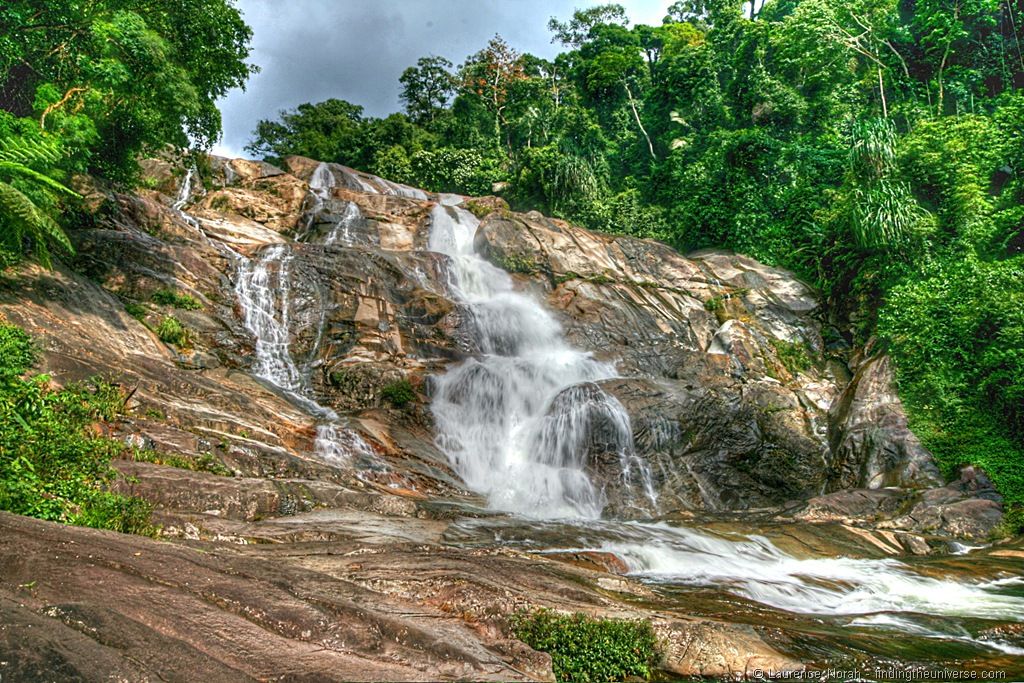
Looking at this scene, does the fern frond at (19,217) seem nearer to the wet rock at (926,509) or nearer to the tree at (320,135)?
the wet rock at (926,509)

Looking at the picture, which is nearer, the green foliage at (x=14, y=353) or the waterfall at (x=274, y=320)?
the green foliage at (x=14, y=353)

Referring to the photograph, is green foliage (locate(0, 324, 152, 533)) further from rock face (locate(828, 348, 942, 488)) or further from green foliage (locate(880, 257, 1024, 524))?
green foliage (locate(880, 257, 1024, 524))

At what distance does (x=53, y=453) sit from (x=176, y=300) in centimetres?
1055

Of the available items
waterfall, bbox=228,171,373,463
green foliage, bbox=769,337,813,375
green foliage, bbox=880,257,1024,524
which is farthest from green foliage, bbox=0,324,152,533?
green foliage, bbox=769,337,813,375

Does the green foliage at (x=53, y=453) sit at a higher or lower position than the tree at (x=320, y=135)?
lower

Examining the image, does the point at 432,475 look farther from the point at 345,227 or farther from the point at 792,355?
the point at 792,355

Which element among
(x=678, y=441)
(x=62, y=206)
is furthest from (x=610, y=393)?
(x=62, y=206)

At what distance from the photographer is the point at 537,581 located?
643cm

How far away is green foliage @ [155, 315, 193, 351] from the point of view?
14820 millimetres

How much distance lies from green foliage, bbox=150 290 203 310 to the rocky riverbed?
31 cm

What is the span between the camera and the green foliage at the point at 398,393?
16.3 metres

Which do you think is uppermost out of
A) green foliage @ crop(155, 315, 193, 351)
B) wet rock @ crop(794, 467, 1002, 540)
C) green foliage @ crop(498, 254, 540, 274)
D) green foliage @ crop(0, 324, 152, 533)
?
green foliage @ crop(498, 254, 540, 274)

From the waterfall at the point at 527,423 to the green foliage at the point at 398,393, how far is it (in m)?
0.71

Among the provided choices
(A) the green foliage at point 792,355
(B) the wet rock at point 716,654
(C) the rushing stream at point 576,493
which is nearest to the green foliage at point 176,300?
(C) the rushing stream at point 576,493
